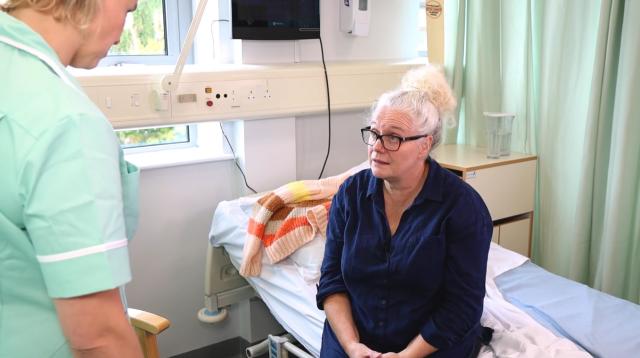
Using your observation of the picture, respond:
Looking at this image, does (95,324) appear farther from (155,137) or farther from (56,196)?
(155,137)

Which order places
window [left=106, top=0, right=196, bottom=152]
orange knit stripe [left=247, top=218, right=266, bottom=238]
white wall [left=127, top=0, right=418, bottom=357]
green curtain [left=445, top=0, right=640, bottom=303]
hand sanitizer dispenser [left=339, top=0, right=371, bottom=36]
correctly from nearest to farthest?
orange knit stripe [left=247, top=218, right=266, bottom=238]
green curtain [left=445, top=0, right=640, bottom=303]
white wall [left=127, top=0, right=418, bottom=357]
window [left=106, top=0, right=196, bottom=152]
hand sanitizer dispenser [left=339, top=0, right=371, bottom=36]

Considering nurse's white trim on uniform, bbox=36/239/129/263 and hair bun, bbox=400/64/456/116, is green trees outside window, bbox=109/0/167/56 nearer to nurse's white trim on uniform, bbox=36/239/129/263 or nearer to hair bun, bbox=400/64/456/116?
hair bun, bbox=400/64/456/116

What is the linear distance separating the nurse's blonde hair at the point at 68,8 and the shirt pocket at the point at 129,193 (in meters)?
0.22

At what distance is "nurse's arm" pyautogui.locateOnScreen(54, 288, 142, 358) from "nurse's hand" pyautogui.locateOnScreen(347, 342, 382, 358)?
872 millimetres

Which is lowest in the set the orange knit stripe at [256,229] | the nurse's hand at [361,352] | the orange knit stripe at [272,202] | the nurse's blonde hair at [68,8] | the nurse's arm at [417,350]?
the nurse's hand at [361,352]

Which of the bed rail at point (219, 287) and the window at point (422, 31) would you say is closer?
the bed rail at point (219, 287)

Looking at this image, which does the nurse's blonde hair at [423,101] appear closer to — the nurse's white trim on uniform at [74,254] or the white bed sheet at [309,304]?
the white bed sheet at [309,304]

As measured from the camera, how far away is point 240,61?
250 centimetres

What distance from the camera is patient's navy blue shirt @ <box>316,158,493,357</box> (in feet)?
5.10

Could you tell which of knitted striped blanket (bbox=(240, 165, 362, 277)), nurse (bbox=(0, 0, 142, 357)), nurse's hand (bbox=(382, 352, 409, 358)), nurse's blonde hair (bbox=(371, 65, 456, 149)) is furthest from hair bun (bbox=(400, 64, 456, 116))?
nurse (bbox=(0, 0, 142, 357))

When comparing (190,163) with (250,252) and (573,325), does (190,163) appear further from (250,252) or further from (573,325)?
(573,325)

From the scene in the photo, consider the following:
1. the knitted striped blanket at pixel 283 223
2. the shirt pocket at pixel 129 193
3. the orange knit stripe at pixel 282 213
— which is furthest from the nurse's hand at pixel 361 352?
the shirt pocket at pixel 129 193

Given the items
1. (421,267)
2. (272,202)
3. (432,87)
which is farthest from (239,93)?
(421,267)

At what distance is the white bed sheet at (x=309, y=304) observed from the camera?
162 cm
